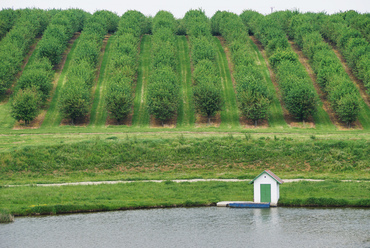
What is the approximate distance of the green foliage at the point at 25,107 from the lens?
109m

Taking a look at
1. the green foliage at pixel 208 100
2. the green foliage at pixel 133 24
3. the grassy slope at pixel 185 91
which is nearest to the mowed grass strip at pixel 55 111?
the green foliage at pixel 133 24

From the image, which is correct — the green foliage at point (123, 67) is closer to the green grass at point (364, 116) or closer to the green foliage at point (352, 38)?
the green grass at point (364, 116)

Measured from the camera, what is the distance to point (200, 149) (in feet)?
254

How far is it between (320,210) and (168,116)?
63.7m

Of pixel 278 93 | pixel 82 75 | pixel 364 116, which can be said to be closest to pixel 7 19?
pixel 82 75

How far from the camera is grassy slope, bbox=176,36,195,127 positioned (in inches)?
4508

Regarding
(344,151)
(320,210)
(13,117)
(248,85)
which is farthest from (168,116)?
(320,210)

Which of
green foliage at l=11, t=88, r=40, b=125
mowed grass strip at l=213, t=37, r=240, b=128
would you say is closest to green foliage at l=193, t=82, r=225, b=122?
mowed grass strip at l=213, t=37, r=240, b=128

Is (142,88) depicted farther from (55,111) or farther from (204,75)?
(55,111)

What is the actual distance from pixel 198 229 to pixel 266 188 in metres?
10.5

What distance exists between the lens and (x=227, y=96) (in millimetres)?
126938

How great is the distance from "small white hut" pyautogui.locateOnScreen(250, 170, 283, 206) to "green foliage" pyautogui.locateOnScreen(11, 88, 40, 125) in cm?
7000

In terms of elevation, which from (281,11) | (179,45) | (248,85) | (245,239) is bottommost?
(245,239)

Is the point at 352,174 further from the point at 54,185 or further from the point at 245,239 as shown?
the point at 54,185
